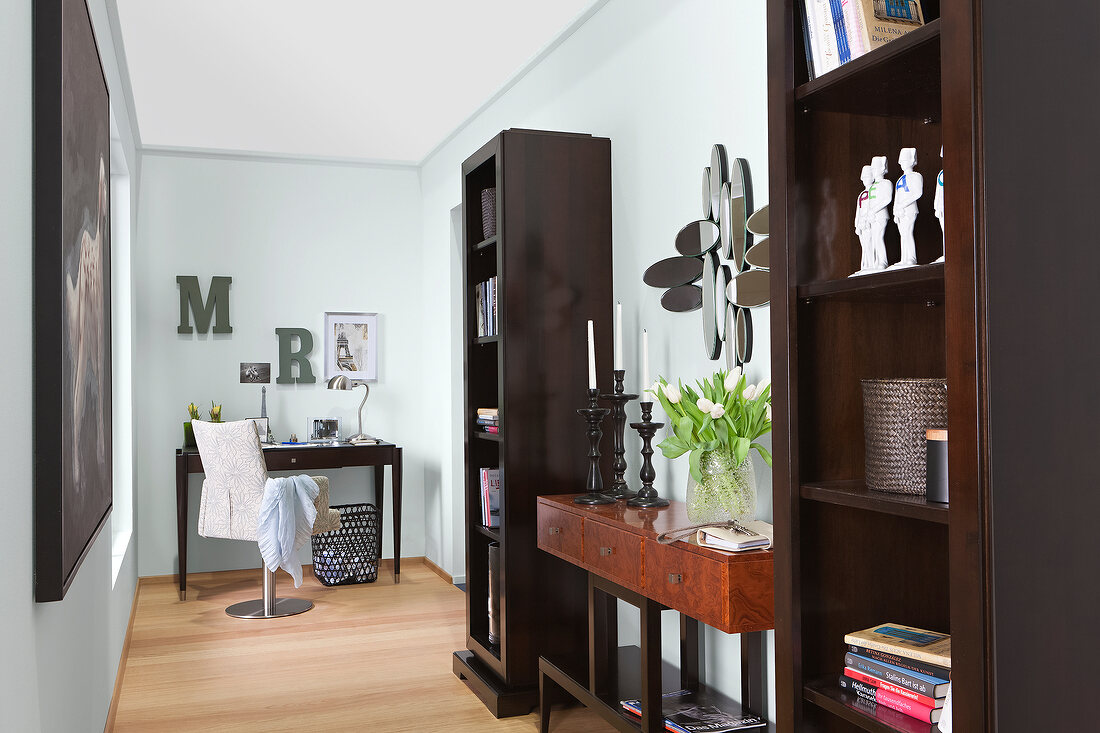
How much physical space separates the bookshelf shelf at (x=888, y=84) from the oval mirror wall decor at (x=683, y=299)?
3.97 feet

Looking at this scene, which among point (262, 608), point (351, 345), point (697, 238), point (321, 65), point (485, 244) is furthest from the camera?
point (351, 345)

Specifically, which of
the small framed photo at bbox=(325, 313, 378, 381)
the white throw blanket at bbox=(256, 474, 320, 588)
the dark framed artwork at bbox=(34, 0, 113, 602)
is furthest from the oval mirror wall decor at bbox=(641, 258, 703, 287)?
the small framed photo at bbox=(325, 313, 378, 381)

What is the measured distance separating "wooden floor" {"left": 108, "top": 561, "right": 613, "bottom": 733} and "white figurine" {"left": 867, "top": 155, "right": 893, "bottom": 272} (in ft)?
7.00

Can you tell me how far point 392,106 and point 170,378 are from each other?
2180 mm

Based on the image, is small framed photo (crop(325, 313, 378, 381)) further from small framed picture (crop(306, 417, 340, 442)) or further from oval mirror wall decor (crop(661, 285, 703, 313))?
oval mirror wall decor (crop(661, 285, 703, 313))

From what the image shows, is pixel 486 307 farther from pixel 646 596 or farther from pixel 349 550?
pixel 349 550

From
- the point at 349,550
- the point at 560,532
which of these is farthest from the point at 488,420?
the point at 349,550

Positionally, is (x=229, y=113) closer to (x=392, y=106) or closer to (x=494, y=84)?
(x=392, y=106)

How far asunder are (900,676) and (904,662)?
23mm

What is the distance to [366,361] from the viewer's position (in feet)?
19.6

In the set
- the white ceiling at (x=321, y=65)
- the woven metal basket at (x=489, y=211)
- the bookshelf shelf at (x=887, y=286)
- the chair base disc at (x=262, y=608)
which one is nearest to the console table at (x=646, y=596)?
the bookshelf shelf at (x=887, y=286)

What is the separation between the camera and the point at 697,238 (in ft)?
9.45

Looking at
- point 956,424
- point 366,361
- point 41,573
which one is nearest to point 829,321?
point 956,424

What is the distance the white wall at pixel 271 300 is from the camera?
5543 millimetres
